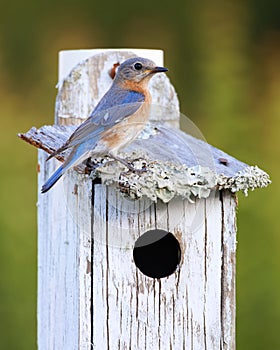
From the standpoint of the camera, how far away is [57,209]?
3.93 metres

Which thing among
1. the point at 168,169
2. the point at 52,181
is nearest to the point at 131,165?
the point at 168,169

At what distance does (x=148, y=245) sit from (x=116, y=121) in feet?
1.79

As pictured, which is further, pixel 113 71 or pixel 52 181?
pixel 113 71

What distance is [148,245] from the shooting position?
3902mm

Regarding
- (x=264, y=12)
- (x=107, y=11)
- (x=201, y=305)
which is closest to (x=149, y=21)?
(x=107, y=11)

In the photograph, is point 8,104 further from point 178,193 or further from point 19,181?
point 178,193

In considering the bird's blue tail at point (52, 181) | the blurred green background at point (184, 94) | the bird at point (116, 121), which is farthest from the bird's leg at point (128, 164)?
the blurred green background at point (184, 94)

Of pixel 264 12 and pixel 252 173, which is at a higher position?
pixel 264 12

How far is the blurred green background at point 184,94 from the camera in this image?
5.28 metres

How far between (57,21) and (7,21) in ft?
0.75

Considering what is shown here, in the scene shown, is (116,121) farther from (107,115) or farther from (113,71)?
(113,71)

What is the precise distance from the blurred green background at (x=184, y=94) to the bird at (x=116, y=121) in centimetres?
166

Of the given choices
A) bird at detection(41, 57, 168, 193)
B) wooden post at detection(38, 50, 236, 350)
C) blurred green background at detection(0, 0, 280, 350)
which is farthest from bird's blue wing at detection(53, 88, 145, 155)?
blurred green background at detection(0, 0, 280, 350)

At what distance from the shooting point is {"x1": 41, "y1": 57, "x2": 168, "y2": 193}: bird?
11.3ft
